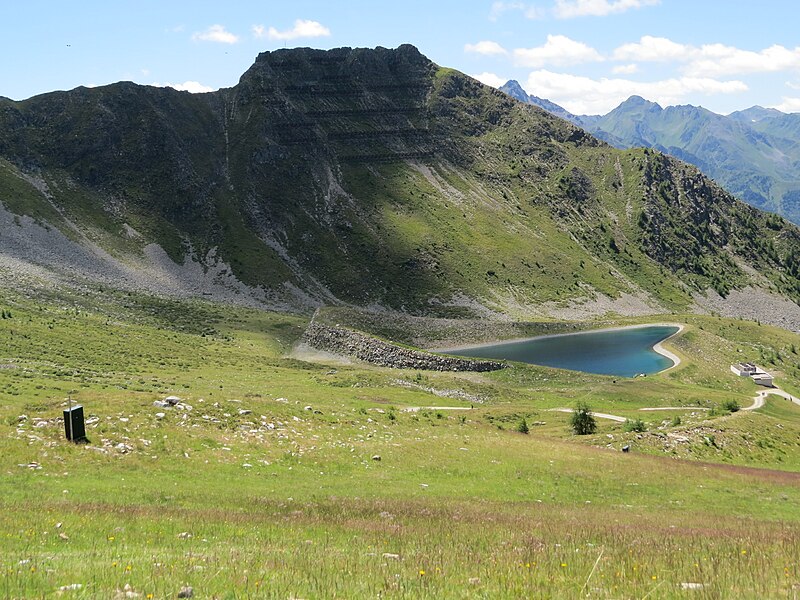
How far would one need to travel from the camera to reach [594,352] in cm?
12838

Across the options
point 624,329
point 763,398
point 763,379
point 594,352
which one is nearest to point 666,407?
point 763,398

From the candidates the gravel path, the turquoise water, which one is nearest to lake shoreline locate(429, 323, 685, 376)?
the turquoise water

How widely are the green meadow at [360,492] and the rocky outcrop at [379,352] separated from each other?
17.0 meters

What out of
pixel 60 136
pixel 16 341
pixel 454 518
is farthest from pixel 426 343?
pixel 60 136

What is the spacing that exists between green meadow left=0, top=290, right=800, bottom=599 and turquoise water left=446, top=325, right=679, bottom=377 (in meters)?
35.7

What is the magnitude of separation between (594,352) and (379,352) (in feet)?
165

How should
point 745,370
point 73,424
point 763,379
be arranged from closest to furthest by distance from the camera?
point 73,424 < point 763,379 < point 745,370

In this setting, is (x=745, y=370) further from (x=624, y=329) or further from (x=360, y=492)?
(x=360, y=492)

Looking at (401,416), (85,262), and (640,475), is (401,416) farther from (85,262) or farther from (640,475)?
(85,262)

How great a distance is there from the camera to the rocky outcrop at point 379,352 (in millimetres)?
96750

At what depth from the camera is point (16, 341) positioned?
7169 cm

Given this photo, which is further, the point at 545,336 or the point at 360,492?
the point at 545,336

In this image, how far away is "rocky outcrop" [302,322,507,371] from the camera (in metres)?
96.8

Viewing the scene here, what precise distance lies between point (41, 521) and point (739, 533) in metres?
23.5
